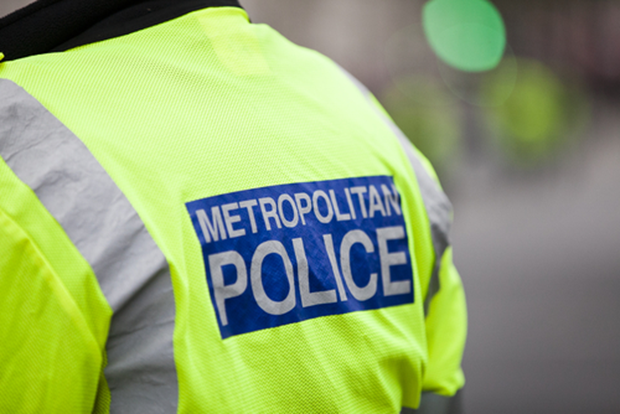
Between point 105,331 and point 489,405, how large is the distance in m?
3.07

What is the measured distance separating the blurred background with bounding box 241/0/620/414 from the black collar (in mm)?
3022

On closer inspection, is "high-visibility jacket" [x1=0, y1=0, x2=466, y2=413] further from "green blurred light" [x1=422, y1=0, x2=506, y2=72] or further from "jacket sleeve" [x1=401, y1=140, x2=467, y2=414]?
"green blurred light" [x1=422, y1=0, x2=506, y2=72]

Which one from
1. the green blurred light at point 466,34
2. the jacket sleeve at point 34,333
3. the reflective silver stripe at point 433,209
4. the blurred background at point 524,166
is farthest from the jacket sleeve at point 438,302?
the green blurred light at point 466,34

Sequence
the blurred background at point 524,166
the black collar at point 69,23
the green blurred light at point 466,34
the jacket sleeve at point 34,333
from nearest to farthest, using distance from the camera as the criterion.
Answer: the jacket sleeve at point 34,333 < the black collar at point 69,23 < the blurred background at point 524,166 < the green blurred light at point 466,34

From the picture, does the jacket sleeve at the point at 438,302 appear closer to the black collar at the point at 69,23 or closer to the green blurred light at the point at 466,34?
the black collar at the point at 69,23

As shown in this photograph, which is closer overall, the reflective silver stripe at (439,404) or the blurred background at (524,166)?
the reflective silver stripe at (439,404)

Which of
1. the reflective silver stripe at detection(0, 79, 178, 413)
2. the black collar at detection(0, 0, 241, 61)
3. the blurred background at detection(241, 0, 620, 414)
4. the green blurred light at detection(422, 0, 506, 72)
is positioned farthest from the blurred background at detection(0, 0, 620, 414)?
the reflective silver stripe at detection(0, 79, 178, 413)

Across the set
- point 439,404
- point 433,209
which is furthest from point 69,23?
point 439,404

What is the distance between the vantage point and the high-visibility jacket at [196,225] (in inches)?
20.4

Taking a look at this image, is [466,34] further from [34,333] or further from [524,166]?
[34,333]

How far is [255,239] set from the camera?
0.63 m

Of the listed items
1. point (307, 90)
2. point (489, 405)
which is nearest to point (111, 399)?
point (307, 90)

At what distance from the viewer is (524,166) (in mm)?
8188

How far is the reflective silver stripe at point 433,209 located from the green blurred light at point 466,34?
864 cm
